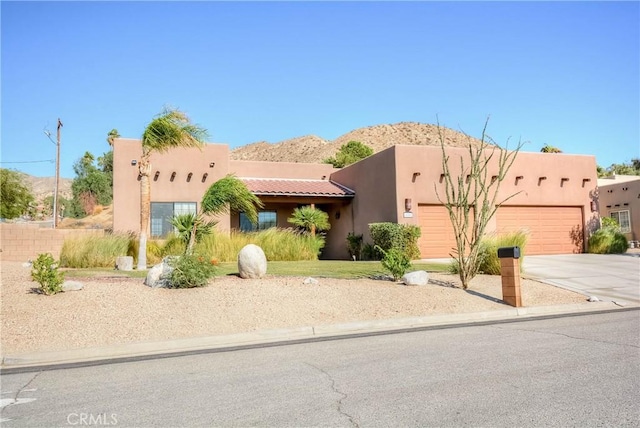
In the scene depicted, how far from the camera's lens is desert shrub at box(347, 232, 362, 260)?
22067 mm

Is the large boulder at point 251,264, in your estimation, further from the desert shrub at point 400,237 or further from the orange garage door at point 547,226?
the orange garage door at point 547,226

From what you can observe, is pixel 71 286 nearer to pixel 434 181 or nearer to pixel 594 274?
pixel 594 274

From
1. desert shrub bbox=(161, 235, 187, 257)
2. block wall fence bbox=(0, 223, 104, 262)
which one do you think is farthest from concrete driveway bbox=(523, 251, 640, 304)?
block wall fence bbox=(0, 223, 104, 262)

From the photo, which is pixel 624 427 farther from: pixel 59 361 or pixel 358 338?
pixel 59 361

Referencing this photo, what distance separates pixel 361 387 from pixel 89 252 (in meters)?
13.5

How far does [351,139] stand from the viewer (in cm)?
7462

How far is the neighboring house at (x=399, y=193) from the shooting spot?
2039 cm

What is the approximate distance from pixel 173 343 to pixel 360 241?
15041 millimetres

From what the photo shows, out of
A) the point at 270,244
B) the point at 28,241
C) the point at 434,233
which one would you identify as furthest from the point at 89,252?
the point at 434,233

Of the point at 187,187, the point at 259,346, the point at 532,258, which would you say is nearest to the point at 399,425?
the point at 259,346

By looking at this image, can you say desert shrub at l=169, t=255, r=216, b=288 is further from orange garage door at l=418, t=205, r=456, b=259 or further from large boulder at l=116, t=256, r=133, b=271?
orange garage door at l=418, t=205, r=456, b=259

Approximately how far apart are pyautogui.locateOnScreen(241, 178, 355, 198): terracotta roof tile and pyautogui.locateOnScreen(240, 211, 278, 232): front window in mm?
1531

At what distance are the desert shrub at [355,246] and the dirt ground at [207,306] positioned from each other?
31.4 ft

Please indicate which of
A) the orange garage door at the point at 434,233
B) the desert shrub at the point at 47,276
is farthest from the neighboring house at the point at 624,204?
the desert shrub at the point at 47,276
